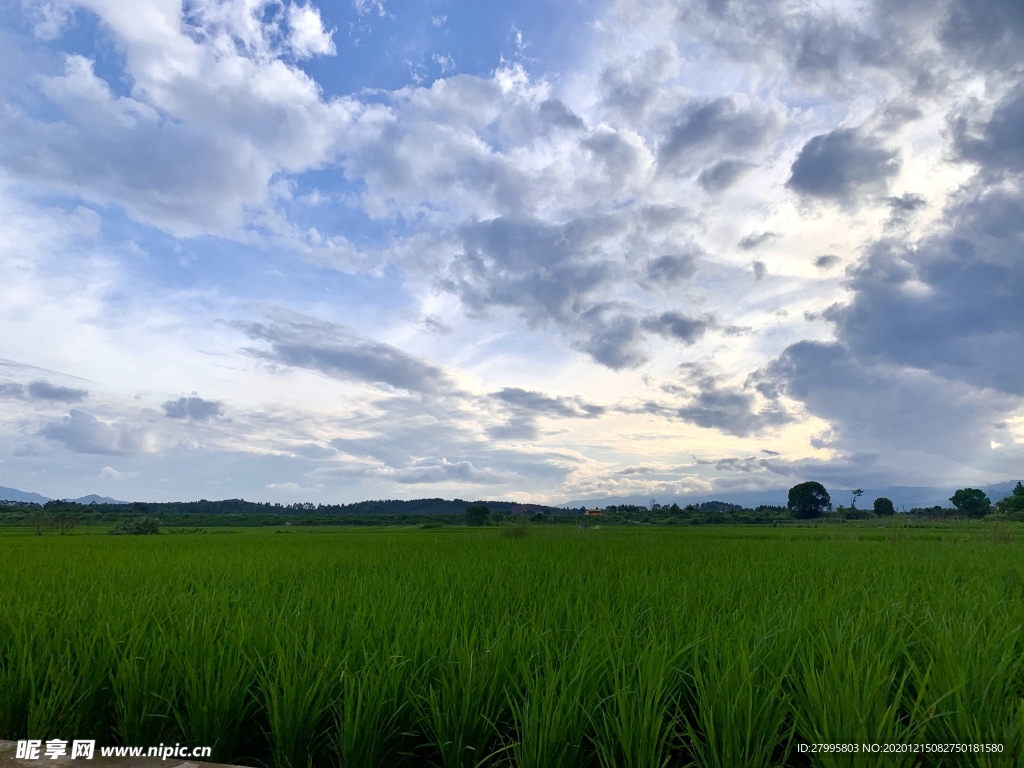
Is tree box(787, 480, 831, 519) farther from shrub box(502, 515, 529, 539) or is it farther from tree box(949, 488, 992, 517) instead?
shrub box(502, 515, 529, 539)

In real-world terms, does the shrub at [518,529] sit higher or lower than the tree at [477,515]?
higher

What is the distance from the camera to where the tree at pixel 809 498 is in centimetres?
8369

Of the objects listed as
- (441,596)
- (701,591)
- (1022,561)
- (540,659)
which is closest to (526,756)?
(540,659)

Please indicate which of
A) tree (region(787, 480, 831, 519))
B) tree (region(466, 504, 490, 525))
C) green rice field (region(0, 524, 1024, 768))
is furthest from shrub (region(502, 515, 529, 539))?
tree (region(787, 480, 831, 519))

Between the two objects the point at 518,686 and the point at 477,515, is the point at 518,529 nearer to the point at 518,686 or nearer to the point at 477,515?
the point at 518,686

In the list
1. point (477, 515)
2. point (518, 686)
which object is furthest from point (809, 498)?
point (518, 686)

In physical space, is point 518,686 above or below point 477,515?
above

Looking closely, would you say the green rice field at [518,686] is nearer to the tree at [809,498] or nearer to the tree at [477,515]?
the tree at [477,515]

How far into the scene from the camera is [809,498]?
85312mm

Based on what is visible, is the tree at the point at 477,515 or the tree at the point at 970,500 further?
the tree at the point at 970,500

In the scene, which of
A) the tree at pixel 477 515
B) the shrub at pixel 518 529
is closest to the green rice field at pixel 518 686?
the shrub at pixel 518 529

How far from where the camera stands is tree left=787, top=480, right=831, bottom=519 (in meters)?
83.7

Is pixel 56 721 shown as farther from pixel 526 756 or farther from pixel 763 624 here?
pixel 763 624

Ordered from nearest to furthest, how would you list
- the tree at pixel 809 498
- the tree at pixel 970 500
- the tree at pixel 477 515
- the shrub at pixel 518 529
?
the shrub at pixel 518 529 < the tree at pixel 477 515 < the tree at pixel 970 500 < the tree at pixel 809 498
